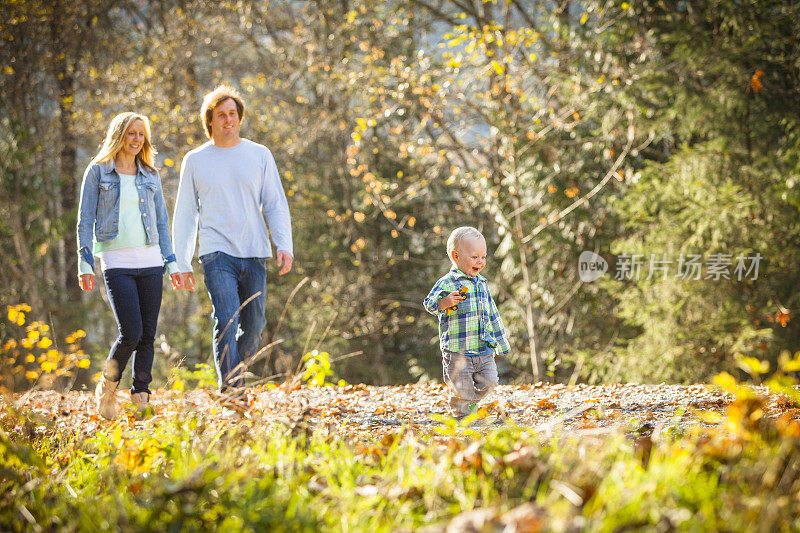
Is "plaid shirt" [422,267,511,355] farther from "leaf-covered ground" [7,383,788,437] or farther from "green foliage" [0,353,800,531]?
"green foliage" [0,353,800,531]

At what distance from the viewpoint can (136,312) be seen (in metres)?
4.73

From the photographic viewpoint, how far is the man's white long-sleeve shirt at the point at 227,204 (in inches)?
185

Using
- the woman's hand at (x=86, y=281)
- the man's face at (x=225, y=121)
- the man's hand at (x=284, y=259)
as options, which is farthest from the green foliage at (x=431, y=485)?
the man's face at (x=225, y=121)

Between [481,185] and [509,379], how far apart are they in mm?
4684

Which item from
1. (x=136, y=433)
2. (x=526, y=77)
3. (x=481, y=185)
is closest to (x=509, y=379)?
(x=481, y=185)

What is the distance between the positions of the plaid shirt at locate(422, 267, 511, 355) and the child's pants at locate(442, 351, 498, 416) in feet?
0.21

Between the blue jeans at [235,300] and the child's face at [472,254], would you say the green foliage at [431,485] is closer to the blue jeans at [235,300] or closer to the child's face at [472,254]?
the child's face at [472,254]

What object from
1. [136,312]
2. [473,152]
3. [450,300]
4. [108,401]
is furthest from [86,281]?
[473,152]

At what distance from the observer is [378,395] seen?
20.6ft

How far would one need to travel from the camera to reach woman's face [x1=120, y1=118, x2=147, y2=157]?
4.73m

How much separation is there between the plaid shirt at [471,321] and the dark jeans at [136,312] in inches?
72.3

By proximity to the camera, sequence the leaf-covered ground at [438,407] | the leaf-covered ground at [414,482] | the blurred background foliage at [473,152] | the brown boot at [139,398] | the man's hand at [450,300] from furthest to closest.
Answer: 1. the blurred background foliage at [473,152]
2. the brown boot at [139,398]
3. the man's hand at [450,300]
4. the leaf-covered ground at [438,407]
5. the leaf-covered ground at [414,482]

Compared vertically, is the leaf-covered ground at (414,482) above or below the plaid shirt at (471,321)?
below

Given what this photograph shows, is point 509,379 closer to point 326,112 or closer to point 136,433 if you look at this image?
point 326,112
